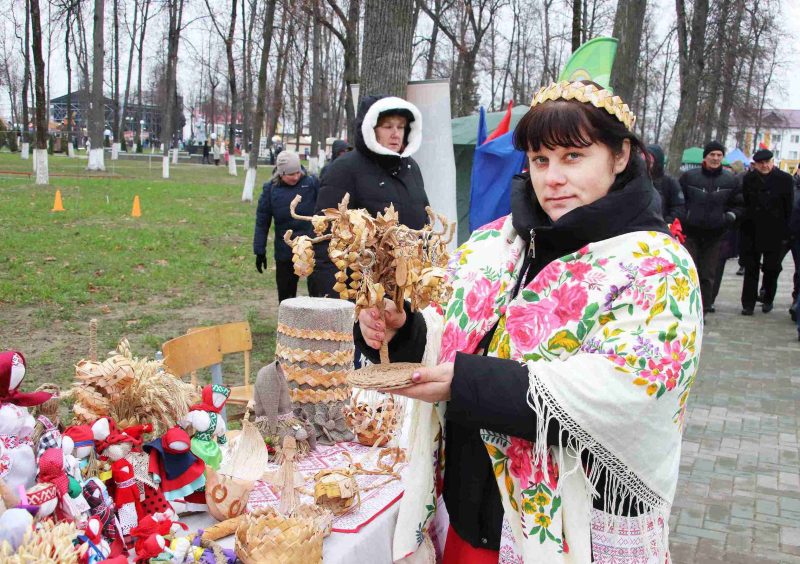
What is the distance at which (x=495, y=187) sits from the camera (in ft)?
20.7

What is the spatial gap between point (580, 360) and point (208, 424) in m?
1.30

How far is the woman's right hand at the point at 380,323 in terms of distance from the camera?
190cm

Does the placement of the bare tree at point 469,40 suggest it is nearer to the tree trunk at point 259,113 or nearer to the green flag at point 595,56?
the tree trunk at point 259,113

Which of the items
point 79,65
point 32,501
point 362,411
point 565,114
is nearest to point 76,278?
point 362,411

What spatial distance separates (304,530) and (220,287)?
7850 mm

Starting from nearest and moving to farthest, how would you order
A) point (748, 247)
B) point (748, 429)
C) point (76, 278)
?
1. point (748, 429)
2. point (76, 278)
3. point (748, 247)

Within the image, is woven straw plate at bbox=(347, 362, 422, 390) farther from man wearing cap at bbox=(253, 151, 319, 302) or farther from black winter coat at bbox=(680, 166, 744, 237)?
black winter coat at bbox=(680, 166, 744, 237)

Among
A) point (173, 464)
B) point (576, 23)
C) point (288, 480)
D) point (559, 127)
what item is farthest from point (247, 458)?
point (576, 23)

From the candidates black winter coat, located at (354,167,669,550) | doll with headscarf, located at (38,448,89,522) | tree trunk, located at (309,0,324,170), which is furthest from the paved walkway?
tree trunk, located at (309,0,324,170)

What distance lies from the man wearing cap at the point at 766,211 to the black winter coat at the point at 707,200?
54cm

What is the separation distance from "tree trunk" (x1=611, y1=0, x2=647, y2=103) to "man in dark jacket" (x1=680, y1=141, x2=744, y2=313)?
1305 millimetres

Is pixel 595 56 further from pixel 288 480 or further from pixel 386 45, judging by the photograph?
pixel 288 480

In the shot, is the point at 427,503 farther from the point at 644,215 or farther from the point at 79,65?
the point at 79,65

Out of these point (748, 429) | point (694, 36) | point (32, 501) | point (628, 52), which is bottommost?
point (748, 429)
